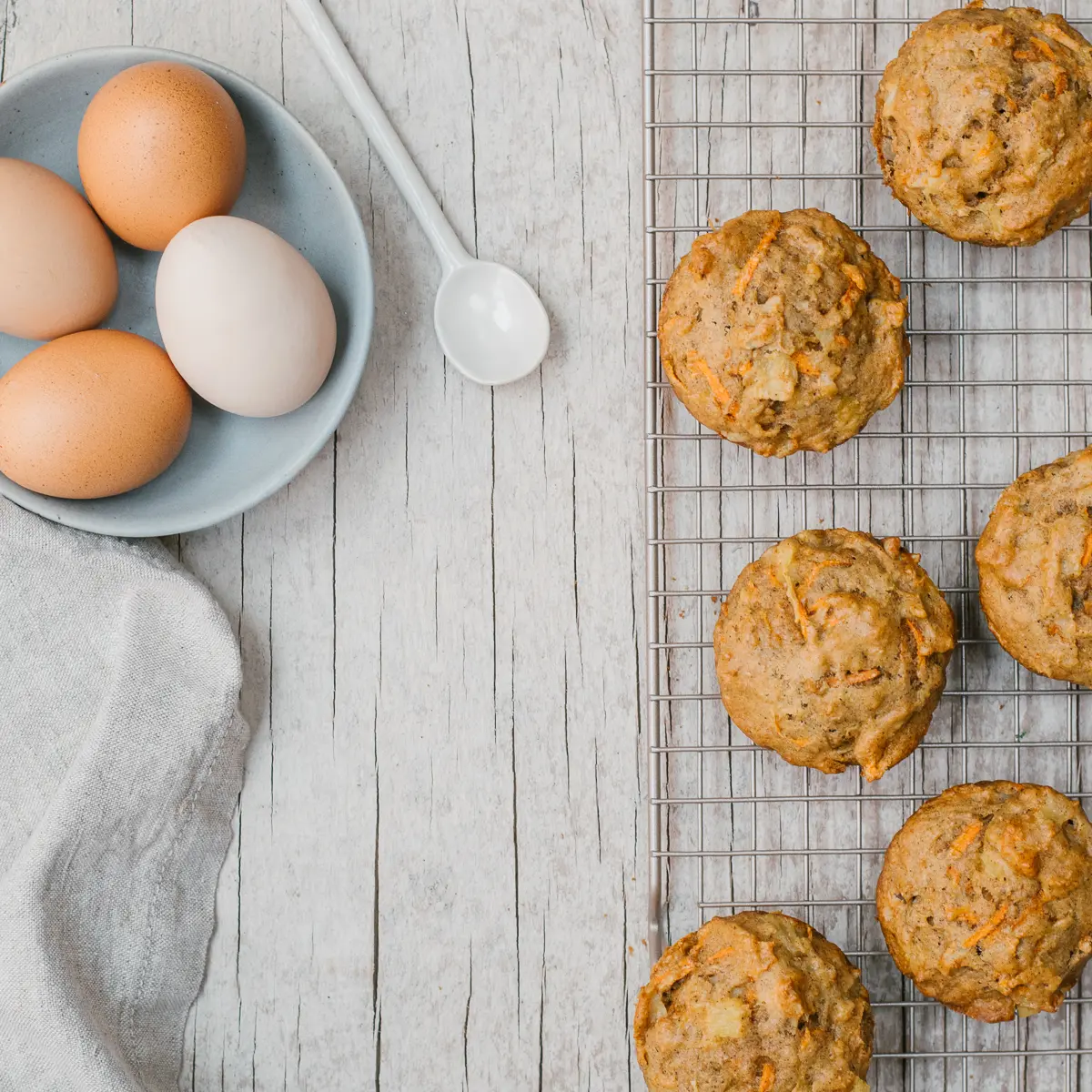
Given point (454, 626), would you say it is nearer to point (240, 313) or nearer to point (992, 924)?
point (240, 313)

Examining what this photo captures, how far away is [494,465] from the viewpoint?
1.64 m

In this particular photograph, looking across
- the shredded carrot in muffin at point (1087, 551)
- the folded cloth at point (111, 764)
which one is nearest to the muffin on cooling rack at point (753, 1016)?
the shredded carrot in muffin at point (1087, 551)

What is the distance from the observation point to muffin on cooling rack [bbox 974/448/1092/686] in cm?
135

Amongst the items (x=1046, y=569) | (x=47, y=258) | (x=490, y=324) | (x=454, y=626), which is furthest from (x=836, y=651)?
(x=47, y=258)

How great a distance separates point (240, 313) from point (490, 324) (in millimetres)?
394

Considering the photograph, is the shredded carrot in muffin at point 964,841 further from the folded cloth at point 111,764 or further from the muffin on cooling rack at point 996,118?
the folded cloth at point 111,764

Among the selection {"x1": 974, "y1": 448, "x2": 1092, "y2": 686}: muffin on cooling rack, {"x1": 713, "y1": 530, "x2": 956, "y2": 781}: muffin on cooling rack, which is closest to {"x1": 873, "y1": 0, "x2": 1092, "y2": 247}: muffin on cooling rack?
{"x1": 974, "y1": 448, "x2": 1092, "y2": 686}: muffin on cooling rack

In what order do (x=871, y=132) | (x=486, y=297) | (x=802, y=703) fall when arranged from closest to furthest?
(x=802, y=703) < (x=871, y=132) < (x=486, y=297)

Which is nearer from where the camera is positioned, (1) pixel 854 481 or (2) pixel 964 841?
(2) pixel 964 841

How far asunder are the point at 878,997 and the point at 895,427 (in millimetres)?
866

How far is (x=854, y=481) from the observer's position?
64.0 inches

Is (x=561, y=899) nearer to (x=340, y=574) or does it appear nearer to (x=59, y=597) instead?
(x=340, y=574)

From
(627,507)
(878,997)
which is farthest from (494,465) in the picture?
(878,997)

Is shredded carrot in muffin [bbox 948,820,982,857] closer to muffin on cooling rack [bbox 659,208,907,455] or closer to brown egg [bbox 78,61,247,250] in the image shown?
muffin on cooling rack [bbox 659,208,907,455]
